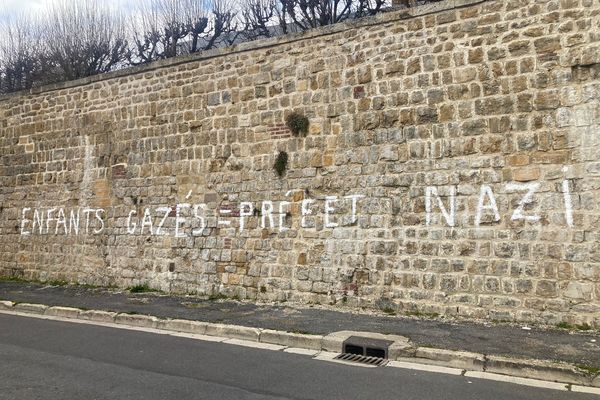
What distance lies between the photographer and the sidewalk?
6.01 m

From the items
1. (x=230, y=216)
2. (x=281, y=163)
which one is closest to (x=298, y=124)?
(x=281, y=163)

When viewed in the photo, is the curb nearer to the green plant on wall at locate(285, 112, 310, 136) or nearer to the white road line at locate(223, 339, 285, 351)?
the white road line at locate(223, 339, 285, 351)

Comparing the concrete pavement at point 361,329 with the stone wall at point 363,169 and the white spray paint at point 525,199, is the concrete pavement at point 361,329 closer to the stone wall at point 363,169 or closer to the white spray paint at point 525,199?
the stone wall at point 363,169

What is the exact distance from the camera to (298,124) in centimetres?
946

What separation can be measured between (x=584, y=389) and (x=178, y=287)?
750 cm

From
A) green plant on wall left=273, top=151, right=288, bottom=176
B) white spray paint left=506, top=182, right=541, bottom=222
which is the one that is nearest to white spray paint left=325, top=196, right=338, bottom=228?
green plant on wall left=273, top=151, right=288, bottom=176

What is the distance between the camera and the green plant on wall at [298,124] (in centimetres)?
941

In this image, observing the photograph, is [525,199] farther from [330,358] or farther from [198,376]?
[198,376]

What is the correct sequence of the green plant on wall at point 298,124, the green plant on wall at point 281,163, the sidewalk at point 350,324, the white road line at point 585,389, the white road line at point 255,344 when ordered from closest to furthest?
the white road line at point 585,389 → the sidewalk at point 350,324 → the white road line at point 255,344 → the green plant on wall at point 298,124 → the green plant on wall at point 281,163

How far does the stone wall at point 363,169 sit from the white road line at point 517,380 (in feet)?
7.09

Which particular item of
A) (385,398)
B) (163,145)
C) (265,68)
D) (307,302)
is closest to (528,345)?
(385,398)

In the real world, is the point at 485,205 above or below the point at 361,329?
above

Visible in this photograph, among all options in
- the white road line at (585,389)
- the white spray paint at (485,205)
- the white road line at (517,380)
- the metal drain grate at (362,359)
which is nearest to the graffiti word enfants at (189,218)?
the white spray paint at (485,205)

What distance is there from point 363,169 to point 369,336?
3046 mm
